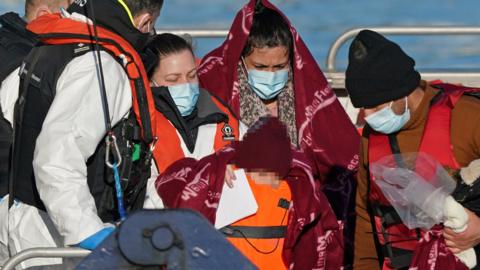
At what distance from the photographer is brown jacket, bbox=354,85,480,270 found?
218 inches

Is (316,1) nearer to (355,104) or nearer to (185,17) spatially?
(185,17)

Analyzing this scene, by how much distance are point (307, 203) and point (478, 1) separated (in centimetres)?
1896

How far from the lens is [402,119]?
5605 millimetres

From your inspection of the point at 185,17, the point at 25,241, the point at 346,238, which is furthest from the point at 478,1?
the point at 25,241

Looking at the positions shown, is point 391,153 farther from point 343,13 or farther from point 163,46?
point 343,13

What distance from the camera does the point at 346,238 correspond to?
6.74 m

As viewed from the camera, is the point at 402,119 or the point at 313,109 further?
Answer: the point at 313,109

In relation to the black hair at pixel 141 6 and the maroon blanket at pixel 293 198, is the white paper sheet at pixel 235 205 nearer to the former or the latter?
the maroon blanket at pixel 293 198

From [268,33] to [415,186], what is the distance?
4.59ft

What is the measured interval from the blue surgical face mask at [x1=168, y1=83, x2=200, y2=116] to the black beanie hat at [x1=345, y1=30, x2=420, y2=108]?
85cm

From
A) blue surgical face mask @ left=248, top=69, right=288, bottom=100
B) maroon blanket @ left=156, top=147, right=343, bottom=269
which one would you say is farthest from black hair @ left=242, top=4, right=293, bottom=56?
maroon blanket @ left=156, top=147, right=343, bottom=269

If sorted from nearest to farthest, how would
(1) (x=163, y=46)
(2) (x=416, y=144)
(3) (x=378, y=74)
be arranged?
(3) (x=378, y=74)
(2) (x=416, y=144)
(1) (x=163, y=46)

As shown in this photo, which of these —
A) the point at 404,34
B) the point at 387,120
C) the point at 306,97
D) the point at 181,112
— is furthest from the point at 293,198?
the point at 404,34

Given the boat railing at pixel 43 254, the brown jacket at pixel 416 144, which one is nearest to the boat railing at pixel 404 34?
the brown jacket at pixel 416 144
